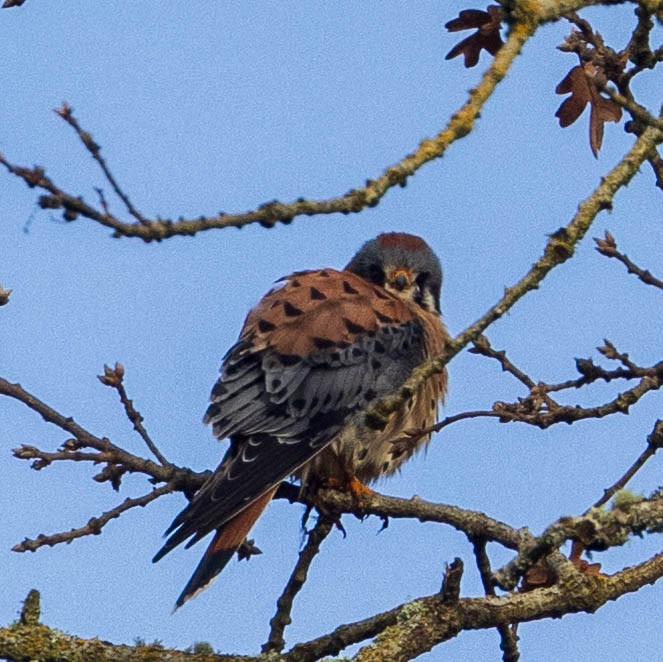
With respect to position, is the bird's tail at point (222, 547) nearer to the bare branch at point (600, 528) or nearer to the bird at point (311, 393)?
the bird at point (311, 393)

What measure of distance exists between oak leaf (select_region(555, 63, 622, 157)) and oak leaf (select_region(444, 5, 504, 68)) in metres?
0.24

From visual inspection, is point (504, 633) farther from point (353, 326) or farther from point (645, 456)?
point (353, 326)

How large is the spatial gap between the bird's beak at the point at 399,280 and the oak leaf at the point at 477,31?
82.1 inches

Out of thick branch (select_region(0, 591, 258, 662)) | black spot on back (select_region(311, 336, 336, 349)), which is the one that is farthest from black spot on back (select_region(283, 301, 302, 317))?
thick branch (select_region(0, 591, 258, 662))

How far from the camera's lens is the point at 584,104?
3988 millimetres

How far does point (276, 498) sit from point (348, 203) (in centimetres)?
269

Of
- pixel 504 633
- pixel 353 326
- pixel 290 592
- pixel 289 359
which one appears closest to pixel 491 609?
pixel 504 633

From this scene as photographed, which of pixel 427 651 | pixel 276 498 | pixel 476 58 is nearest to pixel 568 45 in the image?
pixel 476 58

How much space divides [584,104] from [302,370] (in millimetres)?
1677

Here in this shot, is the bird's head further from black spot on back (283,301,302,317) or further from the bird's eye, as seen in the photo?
black spot on back (283,301,302,317)

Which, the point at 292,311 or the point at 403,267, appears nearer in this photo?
the point at 292,311

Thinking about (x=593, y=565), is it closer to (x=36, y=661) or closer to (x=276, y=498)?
(x=36, y=661)

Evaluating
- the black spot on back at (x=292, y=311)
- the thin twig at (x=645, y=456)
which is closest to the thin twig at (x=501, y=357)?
the thin twig at (x=645, y=456)

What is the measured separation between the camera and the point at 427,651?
3271 mm
